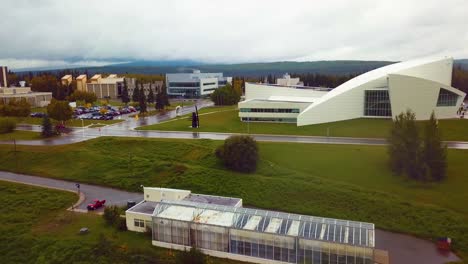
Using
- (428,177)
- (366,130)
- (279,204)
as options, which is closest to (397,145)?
(428,177)

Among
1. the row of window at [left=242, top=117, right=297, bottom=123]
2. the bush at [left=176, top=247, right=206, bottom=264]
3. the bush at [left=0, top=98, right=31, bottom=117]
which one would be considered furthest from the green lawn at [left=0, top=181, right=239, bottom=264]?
the bush at [left=0, top=98, right=31, bottom=117]

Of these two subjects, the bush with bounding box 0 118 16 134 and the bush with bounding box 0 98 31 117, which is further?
the bush with bounding box 0 98 31 117

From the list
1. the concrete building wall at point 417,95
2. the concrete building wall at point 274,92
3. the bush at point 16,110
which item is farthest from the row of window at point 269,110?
the bush at point 16,110

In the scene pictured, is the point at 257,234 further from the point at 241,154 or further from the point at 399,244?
the point at 241,154

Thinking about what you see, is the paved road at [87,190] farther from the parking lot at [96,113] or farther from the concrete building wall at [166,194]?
the parking lot at [96,113]

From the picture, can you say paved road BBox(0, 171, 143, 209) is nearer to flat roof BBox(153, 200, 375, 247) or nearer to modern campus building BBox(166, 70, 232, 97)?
flat roof BBox(153, 200, 375, 247)

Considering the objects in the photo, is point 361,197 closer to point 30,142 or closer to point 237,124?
point 237,124
